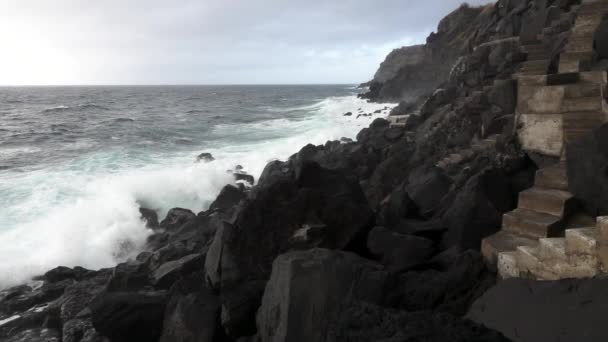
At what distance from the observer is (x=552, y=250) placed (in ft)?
12.2

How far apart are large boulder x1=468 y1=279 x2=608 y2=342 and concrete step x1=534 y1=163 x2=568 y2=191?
1995 mm

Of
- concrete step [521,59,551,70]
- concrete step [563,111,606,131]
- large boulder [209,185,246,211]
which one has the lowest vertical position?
large boulder [209,185,246,211]

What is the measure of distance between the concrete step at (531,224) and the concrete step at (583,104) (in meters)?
2.01

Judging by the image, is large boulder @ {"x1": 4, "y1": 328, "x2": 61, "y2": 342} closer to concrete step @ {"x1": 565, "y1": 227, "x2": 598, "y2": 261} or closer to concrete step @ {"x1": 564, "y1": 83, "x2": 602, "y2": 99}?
concrete step @ {"x1": 565, "y1": 227, "x2": 598, "y2": 261}

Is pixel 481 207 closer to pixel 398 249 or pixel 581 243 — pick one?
pixel 398 249

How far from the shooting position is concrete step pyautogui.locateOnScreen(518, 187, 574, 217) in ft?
14.6

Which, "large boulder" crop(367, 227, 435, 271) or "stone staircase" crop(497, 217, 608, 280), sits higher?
"stone staircase" crop(497, 217, 608, 280)

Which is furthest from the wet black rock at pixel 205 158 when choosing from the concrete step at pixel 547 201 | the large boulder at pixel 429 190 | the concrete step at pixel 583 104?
the concrete step at pixel 547 201

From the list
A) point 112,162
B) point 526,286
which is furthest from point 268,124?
point 526,286

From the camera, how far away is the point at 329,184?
5934 mm

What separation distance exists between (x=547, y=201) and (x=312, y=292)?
282cm

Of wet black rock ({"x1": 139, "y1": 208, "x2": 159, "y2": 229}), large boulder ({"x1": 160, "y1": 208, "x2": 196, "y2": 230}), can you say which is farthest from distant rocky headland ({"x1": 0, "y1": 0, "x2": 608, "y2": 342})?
wet black rock ({"x1": 139, "y1": 208, "x2": 159, "y2": 229})

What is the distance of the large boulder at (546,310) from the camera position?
2711mm

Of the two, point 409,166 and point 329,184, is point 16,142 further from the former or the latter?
point 329,184
